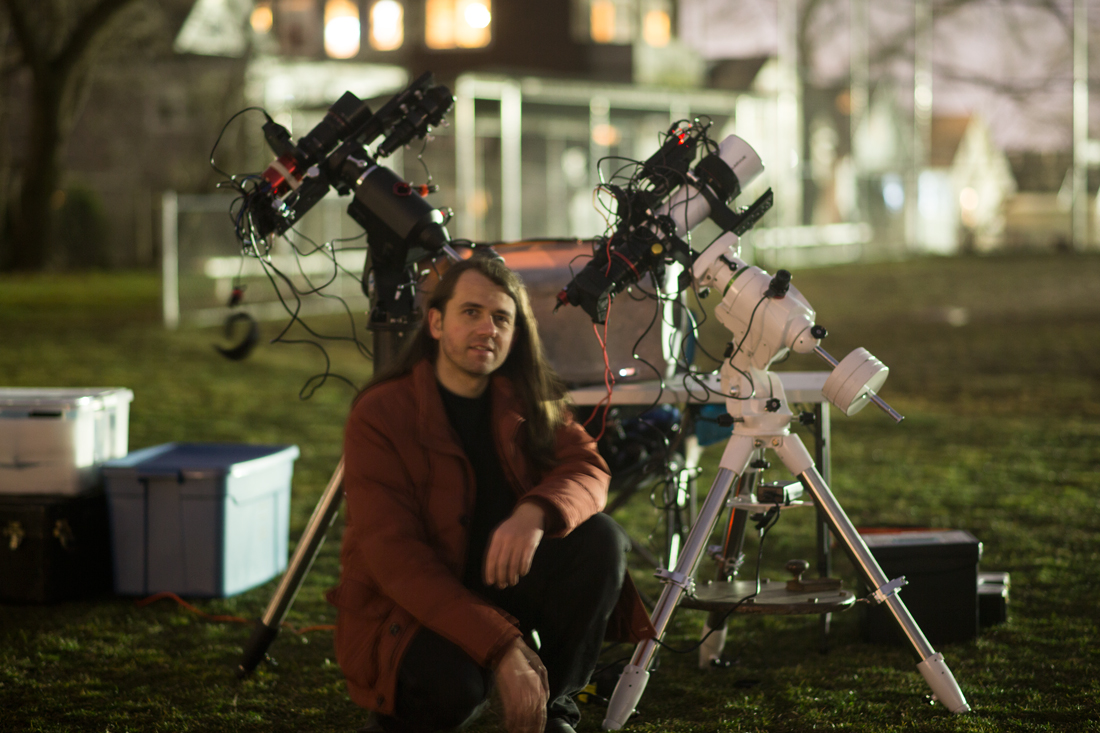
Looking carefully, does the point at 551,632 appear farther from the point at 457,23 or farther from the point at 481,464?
the point at 457,23

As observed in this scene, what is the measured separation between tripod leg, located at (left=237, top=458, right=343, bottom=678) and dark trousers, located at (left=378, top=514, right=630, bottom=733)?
0.98m

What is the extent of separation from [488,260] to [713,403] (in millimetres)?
1166

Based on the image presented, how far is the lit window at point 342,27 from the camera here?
31281 millimetres

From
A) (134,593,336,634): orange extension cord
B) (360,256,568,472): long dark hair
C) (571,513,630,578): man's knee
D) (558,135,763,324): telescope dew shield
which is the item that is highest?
(558,135,763,324): telescope dew shield

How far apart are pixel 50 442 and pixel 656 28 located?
1070 inches

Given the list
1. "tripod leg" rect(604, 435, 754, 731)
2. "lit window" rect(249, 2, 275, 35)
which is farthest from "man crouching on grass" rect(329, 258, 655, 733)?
"lit window" rect(249, 2, 275, 35)

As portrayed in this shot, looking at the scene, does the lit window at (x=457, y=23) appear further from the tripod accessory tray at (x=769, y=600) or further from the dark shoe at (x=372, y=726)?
the dark shoe at (x=372, y=726)

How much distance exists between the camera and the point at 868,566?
3.54 m

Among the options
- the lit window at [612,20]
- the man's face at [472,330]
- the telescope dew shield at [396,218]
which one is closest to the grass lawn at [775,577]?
the man's face at [472,330]

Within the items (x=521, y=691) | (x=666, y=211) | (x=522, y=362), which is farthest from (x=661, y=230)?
(x=521, y=691)

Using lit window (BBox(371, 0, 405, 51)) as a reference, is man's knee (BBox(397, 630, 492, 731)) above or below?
below

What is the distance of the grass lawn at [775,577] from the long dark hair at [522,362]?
0.97 meters

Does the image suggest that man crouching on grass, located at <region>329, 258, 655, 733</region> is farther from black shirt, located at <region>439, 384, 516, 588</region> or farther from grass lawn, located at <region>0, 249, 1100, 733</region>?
grass lawn, located at <region>0, 249, 1100, 733</region>

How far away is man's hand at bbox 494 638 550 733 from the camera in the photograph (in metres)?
2.86
